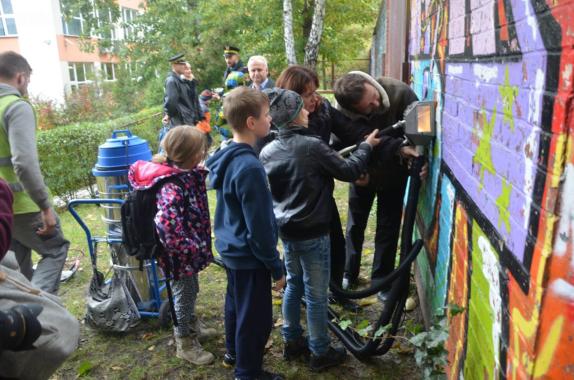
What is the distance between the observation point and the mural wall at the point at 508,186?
3.71 ft

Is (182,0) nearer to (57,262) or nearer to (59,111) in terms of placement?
(59,111)

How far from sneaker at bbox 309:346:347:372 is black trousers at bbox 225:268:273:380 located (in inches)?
15.6

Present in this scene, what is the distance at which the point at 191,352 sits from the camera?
10.5 feet

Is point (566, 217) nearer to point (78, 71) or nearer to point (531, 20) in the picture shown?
point (531, 20)

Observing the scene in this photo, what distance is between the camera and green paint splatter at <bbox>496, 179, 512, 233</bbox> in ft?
4.86

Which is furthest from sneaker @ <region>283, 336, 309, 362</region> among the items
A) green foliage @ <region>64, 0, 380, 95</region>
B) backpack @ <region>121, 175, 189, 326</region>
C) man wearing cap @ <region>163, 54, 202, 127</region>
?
green foliage @ <region>64, 0, 380, 95</region>

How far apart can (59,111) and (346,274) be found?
11268mm

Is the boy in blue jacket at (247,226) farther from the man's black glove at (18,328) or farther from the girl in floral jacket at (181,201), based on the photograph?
the man's black glove at (18,328)

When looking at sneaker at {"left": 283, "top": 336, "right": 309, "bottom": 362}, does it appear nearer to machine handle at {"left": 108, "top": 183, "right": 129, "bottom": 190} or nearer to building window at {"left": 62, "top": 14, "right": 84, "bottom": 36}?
machine handle at {"left": 108, "top": 183, "right": 129, "bottom": 190}

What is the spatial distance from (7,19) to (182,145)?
77.2 ft

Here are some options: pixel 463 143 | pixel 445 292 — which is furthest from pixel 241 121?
pixel 445 292

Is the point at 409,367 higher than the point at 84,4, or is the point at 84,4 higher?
the point at 84,4

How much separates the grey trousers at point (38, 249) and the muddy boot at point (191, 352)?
1.06 m

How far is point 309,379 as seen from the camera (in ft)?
9.59
